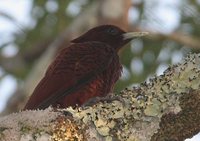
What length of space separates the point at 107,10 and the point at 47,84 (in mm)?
1909

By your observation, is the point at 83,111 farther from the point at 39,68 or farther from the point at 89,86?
the point at 39,68

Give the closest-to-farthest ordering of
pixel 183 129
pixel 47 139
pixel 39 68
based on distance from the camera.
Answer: pixel 47 139
pixel 183 129
pixel 39 68

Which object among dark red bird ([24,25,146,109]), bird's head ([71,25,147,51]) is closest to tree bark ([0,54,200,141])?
dark red bird ([24,25,146,109])

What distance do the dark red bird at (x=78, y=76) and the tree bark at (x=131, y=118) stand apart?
1278 mm

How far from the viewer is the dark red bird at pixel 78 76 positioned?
3.80 meters

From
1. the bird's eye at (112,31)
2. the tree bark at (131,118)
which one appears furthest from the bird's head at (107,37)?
the tree bark at (131,118)

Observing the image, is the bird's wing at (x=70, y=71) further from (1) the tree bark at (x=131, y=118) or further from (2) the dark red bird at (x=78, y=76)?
(1) the tree bark at (x=131, y=118)

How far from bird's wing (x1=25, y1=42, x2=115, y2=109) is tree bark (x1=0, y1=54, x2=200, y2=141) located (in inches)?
51.2

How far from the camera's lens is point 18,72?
22.7 ft

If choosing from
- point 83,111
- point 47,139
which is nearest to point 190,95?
point 83,111

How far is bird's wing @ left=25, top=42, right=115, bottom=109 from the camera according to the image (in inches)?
150

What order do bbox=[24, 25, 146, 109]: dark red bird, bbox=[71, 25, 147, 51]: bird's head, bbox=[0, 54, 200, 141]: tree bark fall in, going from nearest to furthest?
bbox=[0, 54, 200, 141]: tree bark → bbox=[24, 25, 146, 109]: dark red bird → bbox=[71, 25, 147, 51]: bird's head

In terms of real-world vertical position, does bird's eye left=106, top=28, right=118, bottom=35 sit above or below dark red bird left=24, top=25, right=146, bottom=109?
above

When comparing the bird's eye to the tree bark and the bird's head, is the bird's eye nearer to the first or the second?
the bird's head
